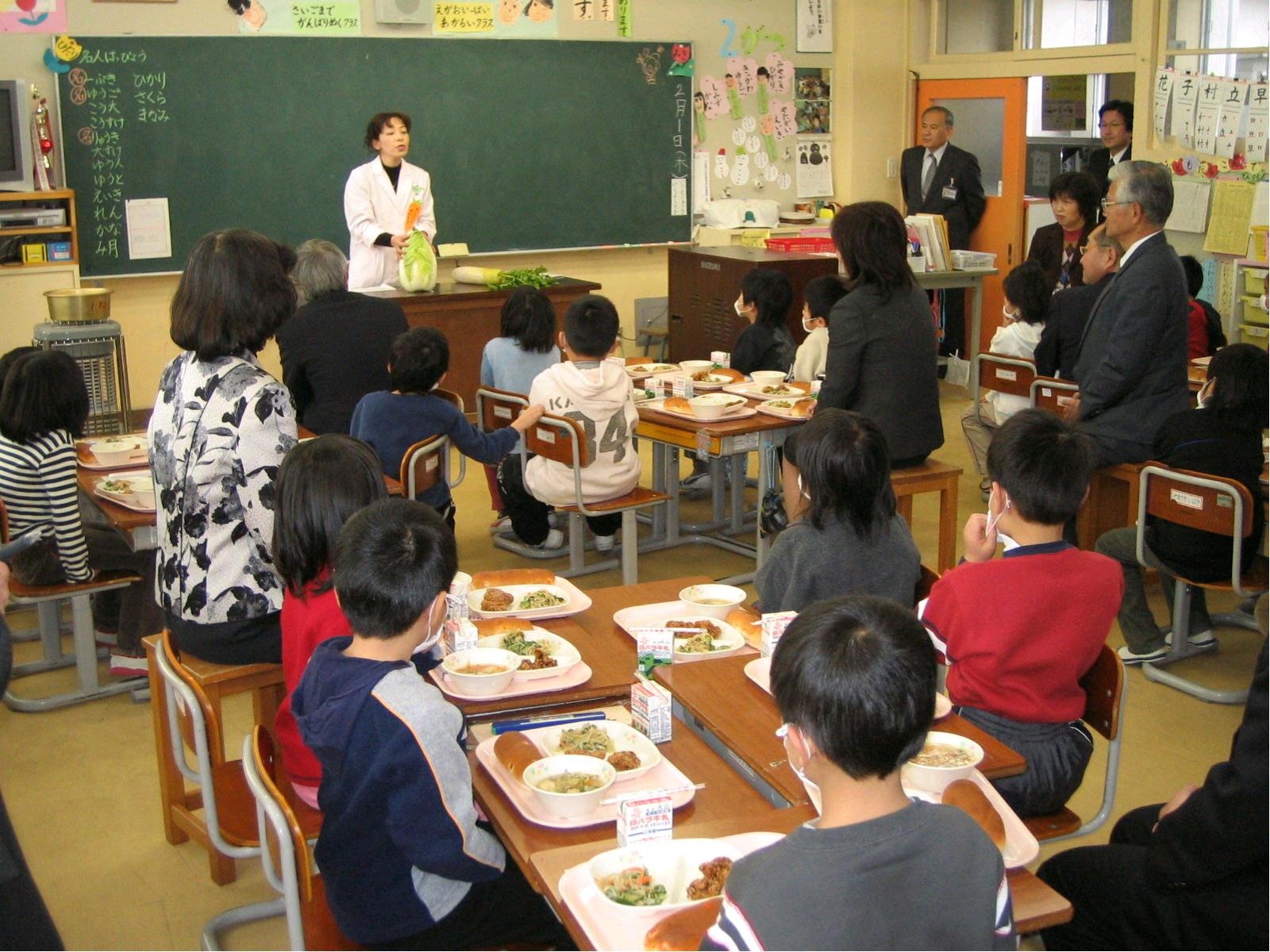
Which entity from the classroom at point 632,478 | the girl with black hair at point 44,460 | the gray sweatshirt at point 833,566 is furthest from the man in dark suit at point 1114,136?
the girl with black hair at point 44,460

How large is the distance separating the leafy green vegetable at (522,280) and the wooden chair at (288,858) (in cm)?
510

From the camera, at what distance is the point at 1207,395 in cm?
403

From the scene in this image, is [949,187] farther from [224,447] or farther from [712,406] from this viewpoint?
[224,447]

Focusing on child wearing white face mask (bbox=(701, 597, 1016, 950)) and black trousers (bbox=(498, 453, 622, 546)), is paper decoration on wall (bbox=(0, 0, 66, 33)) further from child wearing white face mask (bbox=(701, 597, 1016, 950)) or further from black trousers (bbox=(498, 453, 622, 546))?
child wearing white face mask (bbox=(701, 597, 1016, 950))

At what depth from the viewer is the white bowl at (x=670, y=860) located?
5.77ft

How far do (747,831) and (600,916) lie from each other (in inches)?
10.7

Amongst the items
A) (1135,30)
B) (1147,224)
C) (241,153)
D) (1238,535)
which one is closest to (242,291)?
(1238,535)

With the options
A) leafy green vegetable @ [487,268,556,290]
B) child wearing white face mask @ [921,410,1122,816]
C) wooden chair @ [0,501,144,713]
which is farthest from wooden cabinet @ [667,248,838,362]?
child wearing white face mask @ [921,410,1122,816]

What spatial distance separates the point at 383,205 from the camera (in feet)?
22.4

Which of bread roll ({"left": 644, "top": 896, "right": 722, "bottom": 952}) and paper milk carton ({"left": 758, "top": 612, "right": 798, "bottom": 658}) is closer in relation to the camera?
bread roll ({"left": 644, "top": 896, "right": 722, "bottom": 952})

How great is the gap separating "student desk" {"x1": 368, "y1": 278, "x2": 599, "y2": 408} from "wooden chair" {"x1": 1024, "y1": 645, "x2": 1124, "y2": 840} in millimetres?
4730

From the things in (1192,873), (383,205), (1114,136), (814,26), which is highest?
(814,26)

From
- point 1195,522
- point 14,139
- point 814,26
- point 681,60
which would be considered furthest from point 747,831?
point 814,26

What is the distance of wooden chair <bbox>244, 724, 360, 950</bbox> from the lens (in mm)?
1885
